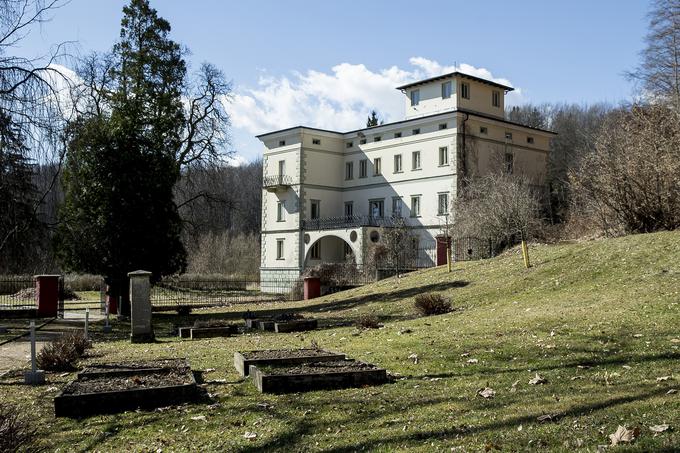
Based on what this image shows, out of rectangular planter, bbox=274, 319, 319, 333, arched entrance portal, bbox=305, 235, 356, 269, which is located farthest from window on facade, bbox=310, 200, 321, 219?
rectangular planter, bbox=274, 319, 319, 333

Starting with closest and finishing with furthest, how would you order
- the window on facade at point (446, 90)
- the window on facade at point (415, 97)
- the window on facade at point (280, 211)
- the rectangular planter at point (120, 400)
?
the rectangular planter at point (120, 400) < the window on facade at point (446, 90) < the window on facade at point (415, 97) < the window on facade at point (280, 211)

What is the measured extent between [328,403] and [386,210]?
45.6 metres

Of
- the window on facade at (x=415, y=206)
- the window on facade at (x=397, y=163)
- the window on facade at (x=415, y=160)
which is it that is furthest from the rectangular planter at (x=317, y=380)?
the window on facade at (x=397, y=163)

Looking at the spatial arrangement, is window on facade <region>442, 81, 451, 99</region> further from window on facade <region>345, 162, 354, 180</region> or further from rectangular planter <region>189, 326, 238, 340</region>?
rectangular planter <region>189, 326, 238, 340</region>

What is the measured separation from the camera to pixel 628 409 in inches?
241

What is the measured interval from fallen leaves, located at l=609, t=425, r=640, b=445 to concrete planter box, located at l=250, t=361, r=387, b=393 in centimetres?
367

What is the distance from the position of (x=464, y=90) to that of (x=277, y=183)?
1801 centimetres

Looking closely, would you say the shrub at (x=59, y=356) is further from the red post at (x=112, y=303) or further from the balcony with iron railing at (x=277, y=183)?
the balcony with iron railing at (x=277, y=183)

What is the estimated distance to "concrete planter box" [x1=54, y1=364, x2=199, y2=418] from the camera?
7.45 meters

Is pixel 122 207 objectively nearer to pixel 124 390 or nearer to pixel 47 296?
pixel 47 296

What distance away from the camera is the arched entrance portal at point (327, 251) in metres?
54.8

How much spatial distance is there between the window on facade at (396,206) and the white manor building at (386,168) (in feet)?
0.39

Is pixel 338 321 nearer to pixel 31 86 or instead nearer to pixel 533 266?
pixel 533 266

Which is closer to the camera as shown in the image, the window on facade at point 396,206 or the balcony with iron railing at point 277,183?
the window on facade at point 396,206
